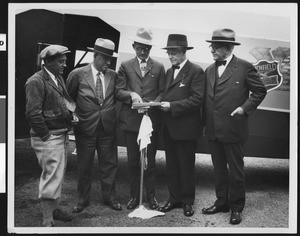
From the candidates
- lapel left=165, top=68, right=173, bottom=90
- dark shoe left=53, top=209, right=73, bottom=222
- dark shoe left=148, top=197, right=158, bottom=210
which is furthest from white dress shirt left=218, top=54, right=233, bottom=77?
dark shoe left=53, top=209, right=73, bottom=222

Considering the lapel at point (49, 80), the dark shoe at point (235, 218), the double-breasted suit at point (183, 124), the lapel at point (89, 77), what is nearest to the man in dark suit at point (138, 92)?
the double-breasted suit at point (183, 124)

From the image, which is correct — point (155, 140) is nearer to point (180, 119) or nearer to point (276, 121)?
point (180, 119)

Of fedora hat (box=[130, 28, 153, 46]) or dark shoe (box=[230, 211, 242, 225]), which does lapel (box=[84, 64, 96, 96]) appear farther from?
dark shoe (box=[230, 211, 242, 225])

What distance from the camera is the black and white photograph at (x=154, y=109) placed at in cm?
403

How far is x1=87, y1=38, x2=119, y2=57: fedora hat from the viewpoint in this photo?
4.12m

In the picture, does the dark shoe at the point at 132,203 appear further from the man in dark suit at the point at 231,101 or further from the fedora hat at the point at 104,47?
the fedora hat at the point at 104,47

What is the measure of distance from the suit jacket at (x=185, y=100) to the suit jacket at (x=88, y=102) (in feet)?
1.93

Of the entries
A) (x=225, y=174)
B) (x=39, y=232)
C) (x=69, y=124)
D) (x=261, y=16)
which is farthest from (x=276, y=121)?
(x=39, y=232)

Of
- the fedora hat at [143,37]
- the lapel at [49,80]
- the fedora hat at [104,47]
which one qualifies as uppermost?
the fedora hat at [143,37]

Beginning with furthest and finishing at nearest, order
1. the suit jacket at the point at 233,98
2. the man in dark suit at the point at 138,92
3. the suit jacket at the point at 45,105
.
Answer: the man in dark suit at the point at 138,92
the suit jacket at the point at 233,98
the suit jacket at the point at 45,105

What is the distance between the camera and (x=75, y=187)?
4.70m

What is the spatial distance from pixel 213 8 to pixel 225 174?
1.73m

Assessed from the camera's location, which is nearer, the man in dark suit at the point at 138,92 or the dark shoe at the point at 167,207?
the man in dark suit at the point at 138,92

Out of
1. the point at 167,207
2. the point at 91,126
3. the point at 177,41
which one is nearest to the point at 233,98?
the point at 177,41
